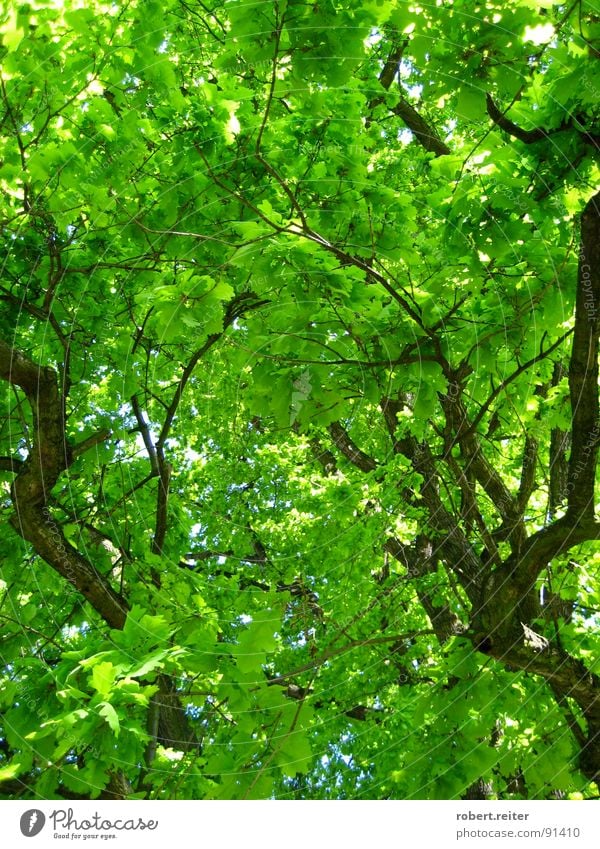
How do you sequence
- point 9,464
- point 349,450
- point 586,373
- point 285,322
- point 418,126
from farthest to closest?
point 349,450 < point 418,126 < point 9,464 < point 586,373 < point 285,322

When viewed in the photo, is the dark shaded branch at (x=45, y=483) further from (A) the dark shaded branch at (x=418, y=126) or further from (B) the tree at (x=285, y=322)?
(A) the dark shaded branch at (x=418, y=126)

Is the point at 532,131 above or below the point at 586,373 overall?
above

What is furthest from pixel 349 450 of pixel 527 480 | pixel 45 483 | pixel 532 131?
pixel 532 131

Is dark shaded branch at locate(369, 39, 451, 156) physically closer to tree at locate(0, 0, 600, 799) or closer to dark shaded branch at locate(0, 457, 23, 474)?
tree at locate(0, 0, 600, 799)

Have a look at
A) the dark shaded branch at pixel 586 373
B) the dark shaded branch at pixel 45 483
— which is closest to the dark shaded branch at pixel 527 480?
the dark shaded branch at pixel 586 373

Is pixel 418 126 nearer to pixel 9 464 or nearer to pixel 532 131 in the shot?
pixel 532 131

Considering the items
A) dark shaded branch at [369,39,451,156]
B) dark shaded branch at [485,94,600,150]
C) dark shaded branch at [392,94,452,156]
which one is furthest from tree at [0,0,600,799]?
dark shaded branch at [392,94,452,156]

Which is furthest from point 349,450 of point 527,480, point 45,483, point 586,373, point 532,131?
point 532,131
